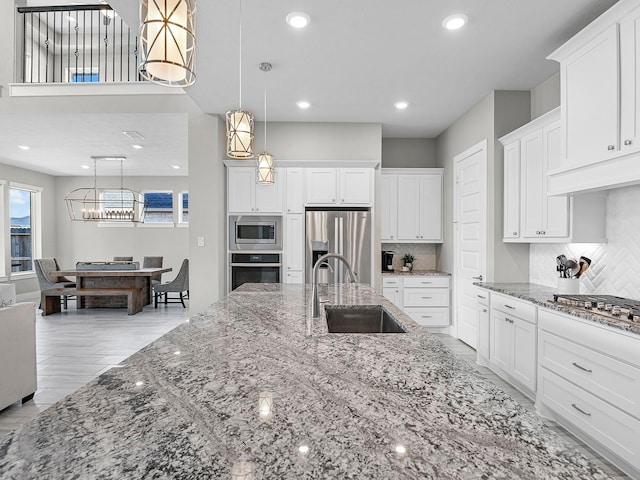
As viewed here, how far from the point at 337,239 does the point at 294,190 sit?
85cm

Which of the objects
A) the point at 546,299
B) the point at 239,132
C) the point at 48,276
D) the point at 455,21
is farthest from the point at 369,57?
the point at 48,276

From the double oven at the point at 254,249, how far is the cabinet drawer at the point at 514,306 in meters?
2.60

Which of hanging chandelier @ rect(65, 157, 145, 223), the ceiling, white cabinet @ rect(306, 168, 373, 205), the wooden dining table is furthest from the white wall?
white cabinet @ rect(306, 168, 373, 205)

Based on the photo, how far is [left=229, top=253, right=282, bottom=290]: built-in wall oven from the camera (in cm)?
497

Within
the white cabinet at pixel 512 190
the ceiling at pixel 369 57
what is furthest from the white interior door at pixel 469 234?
the ceiling at pixel 369 57

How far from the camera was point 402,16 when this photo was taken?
2.67m

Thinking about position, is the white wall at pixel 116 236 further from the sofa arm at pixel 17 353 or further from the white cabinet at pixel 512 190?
the white cabinet at pixel 512 190

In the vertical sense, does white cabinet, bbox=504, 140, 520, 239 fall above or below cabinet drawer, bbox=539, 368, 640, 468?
above

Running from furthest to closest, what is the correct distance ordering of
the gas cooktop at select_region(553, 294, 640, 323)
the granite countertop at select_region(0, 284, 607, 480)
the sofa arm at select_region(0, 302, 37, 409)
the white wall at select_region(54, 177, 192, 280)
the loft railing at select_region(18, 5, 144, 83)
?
1. the white wall at select_region(54, 177, 192, 280)
2. the loft railing at select_region(18, 5, 144, 83)
3. the sofa arm at select_region(0, 302, 37, 409)
4. the gas cooktop at select_region(553, 294, 640, 323)
5. the granite countertop at select_region(0, 284, 607, 480)

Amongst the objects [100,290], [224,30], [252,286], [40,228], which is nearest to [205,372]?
[252,286]

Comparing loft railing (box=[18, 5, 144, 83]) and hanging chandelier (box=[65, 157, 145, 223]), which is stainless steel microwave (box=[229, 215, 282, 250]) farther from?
hanging chandelier (box=[65, 157, 145, 223])

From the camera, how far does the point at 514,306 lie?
10.3ft

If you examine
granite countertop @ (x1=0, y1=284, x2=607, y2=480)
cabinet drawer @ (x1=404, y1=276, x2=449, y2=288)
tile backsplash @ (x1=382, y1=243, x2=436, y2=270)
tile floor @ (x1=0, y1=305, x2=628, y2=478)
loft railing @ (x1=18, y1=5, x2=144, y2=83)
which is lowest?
tile floor @ (x1=0, y1=305, x2=628, y2=478)

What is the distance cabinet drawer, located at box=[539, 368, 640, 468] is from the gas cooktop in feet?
1.59
